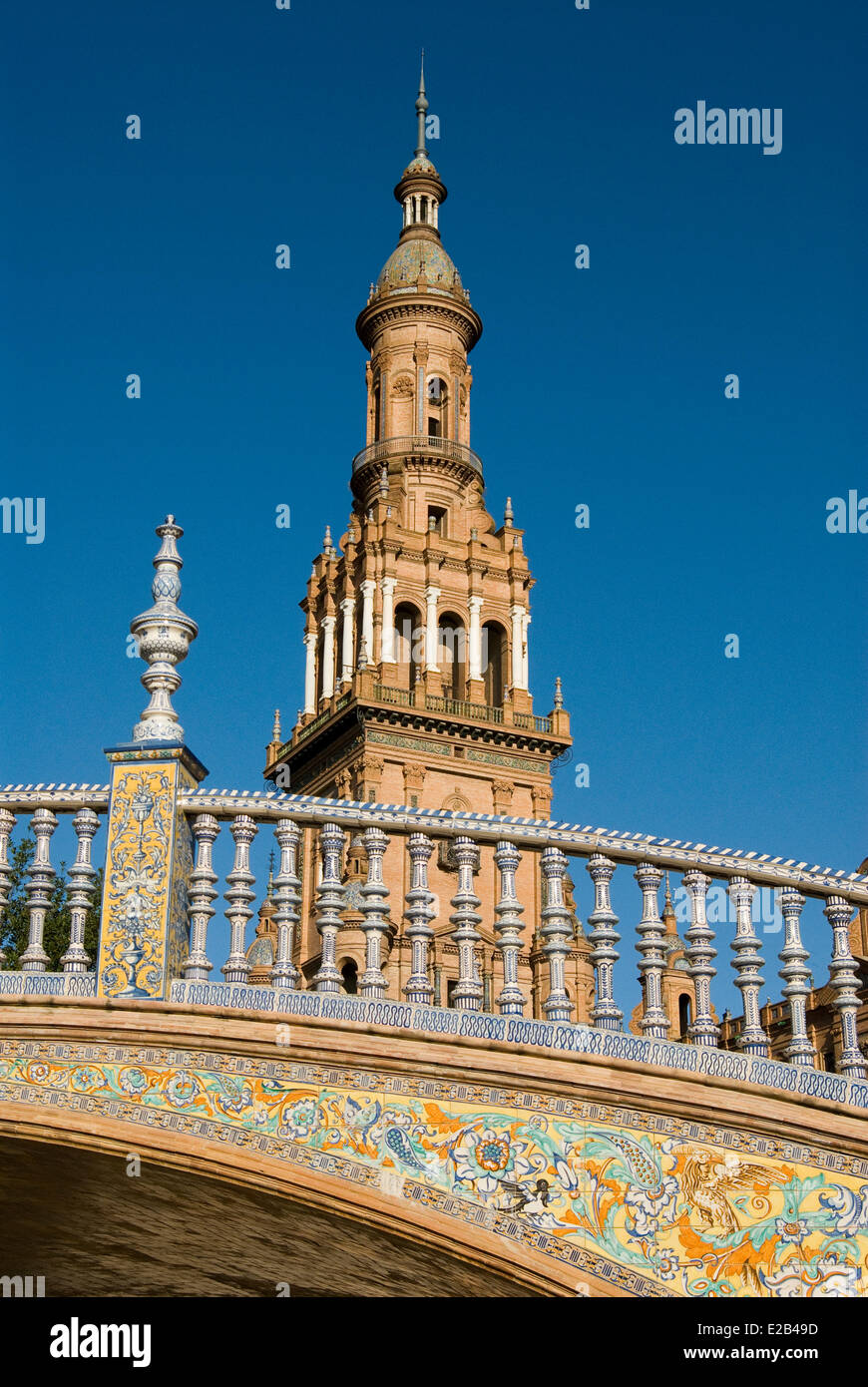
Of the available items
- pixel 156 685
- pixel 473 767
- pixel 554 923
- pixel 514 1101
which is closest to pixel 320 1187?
pixel 514 1101

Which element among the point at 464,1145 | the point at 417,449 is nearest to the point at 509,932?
the point at 464,1145

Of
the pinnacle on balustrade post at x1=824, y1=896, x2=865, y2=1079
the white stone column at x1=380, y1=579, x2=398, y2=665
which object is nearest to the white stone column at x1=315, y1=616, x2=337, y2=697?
the white stone column at x1=380, y1=579, x2=398, y2=665

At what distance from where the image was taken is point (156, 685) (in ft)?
28.6

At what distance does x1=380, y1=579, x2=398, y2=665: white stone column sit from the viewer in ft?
172

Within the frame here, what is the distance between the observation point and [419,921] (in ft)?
26.1

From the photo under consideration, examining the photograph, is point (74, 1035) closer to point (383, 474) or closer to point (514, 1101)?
point (514, 1101)

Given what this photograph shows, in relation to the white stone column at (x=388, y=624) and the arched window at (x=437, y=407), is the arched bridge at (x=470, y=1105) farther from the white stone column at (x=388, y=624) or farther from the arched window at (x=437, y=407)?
the arched window at (x=437, y=407)

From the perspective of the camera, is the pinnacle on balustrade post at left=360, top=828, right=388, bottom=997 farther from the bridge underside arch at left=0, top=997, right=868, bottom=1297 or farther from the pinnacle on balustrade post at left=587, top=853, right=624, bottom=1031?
the pinnacle on balustrade post at left=587, top=853, right=624, bottom=1031

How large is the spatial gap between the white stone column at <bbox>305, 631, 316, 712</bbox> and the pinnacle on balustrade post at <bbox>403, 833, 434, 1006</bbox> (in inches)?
1851

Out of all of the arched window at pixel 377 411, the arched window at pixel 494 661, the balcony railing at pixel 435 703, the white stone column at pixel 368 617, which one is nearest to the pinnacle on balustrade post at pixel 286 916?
the balcony railing at pixel 435 703

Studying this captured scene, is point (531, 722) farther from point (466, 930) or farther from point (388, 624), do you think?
point (466, 930)

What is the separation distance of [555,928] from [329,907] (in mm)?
1090

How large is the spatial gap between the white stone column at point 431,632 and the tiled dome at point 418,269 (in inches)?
482
